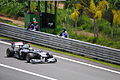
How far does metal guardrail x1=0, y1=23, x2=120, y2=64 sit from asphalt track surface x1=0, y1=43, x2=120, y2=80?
6.05 feet

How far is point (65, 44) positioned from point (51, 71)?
16.6 feet

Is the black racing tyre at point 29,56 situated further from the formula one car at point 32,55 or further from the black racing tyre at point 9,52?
the black racing tyre at point 9,52

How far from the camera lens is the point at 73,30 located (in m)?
31.9

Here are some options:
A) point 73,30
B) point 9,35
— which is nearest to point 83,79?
point 9,35

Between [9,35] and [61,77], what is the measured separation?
28.7 ft

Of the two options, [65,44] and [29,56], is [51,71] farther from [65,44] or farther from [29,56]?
[65,44]

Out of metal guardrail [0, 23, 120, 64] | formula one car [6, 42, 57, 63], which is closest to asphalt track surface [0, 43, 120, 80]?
formula one car [6, 42, 57, 63]

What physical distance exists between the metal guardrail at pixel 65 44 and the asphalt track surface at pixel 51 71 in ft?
6.05

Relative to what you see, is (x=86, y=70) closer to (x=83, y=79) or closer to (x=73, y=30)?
(x=83, y=79)

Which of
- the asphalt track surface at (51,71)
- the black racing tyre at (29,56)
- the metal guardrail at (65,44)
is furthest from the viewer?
the metal guardrail at (65,44)

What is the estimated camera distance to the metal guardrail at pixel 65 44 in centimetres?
2420

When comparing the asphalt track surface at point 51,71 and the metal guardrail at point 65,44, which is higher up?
the metal guardrail at point 65,44

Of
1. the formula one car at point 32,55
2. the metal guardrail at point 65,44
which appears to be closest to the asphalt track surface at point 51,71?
the formula one car at point 32,55

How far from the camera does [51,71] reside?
20750 mm
